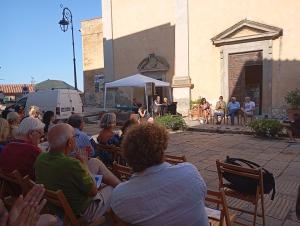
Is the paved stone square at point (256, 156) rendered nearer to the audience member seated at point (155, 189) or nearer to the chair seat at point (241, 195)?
the chair seat at point (241, 195)

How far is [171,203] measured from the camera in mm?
1816

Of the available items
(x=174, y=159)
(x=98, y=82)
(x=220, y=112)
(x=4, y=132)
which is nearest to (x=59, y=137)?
(x=174, y=159)

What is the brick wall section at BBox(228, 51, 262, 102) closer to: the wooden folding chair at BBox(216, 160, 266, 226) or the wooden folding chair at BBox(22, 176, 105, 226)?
the wooden folding chair at BBox(216, 160, 266, 226)

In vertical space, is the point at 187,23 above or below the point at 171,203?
above

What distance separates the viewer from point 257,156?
7395mm

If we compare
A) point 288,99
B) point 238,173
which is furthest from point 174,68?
point 238,173

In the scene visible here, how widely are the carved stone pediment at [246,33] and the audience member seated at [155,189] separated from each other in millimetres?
12861

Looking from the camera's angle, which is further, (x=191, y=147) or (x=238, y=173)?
(x=191, y=147)

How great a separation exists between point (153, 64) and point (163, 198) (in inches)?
648

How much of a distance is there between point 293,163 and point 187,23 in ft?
34.5

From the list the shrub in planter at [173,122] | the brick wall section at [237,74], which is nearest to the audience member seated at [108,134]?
the shrub in planter at [173,122]

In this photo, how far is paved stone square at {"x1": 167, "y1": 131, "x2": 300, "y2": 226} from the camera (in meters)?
4.08

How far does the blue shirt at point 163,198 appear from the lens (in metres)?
1.81

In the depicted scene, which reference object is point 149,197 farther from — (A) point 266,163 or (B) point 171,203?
(A) point 266,163
